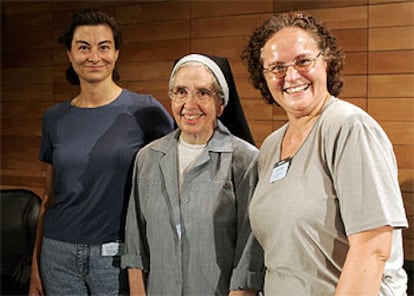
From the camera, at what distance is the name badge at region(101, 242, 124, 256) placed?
2.04 meters

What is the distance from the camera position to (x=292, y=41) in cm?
149

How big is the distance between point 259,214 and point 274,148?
0.24 m

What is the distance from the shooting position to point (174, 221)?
1841mm

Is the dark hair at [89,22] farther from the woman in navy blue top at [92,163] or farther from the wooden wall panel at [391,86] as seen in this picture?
the wooden wall panel at [391,86]

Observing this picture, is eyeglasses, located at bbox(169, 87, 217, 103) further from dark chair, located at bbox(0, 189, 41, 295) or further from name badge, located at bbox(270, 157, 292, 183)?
dark chair, located at bbox(0, 189, 41, 295)

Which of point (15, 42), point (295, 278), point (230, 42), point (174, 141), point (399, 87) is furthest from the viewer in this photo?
point (15, 42)

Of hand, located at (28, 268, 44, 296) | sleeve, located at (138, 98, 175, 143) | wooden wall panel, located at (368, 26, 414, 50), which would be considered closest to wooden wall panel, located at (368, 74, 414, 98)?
wooden wall panel, located at (368, 26, 414, 50)

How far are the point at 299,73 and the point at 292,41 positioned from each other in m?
0.10

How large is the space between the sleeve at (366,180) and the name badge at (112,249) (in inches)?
40.7

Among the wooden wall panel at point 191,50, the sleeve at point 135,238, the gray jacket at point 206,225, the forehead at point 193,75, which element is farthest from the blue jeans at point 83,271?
the wooden wall panel at point 191,50

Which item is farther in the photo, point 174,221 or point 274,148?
point 174,221

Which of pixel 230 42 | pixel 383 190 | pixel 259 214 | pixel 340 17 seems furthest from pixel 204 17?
pixel 383 190

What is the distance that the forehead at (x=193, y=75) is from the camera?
6.15ft

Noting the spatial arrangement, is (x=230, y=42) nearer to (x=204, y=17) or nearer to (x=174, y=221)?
(x=204, y=17)
